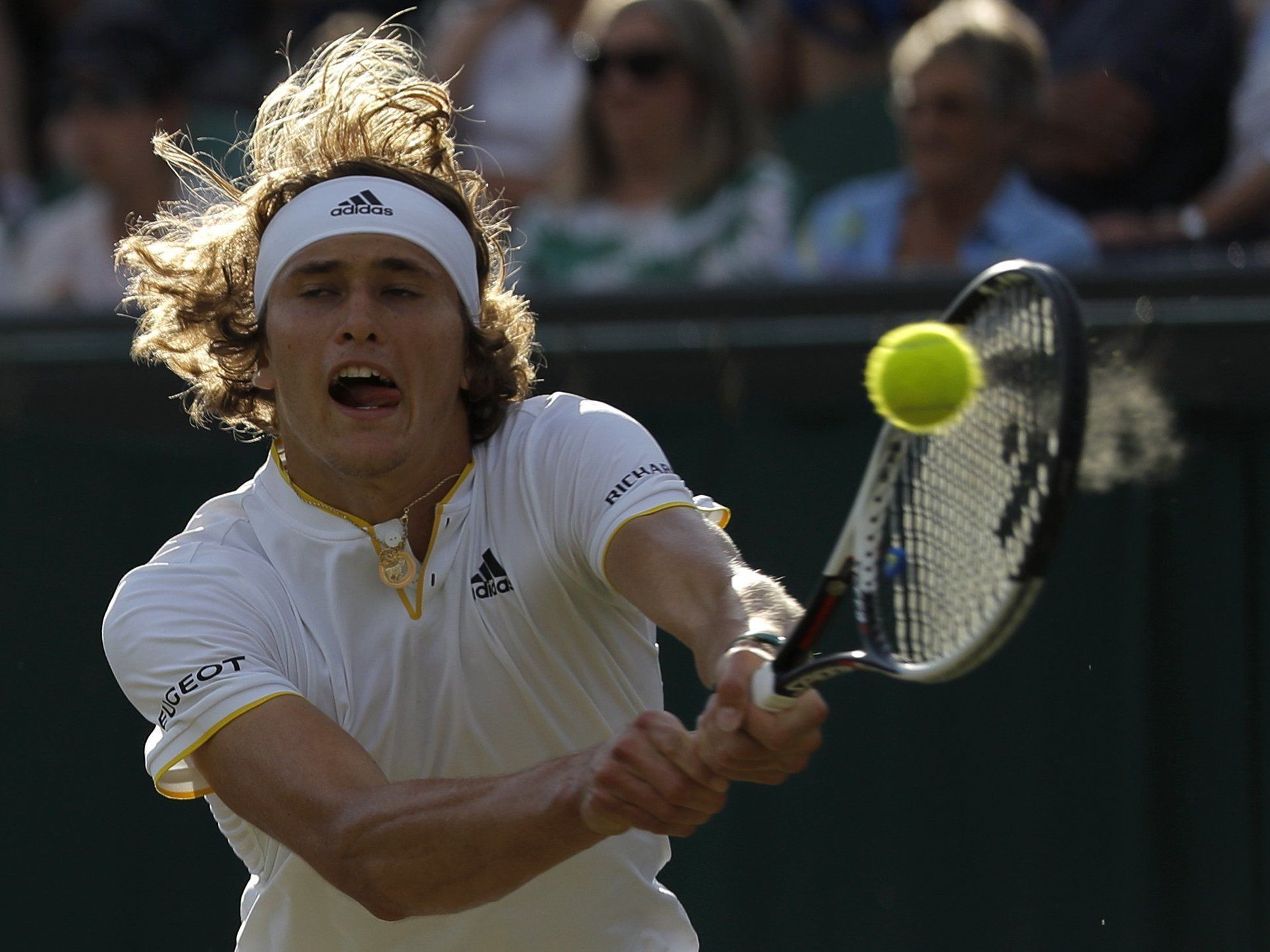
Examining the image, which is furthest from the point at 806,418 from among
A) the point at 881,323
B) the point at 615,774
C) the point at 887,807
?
the point at 615,774

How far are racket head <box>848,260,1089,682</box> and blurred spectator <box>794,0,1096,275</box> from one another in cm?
236

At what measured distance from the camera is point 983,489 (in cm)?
250

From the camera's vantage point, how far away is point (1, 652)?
15.8 feet

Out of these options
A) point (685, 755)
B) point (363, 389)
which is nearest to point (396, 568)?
point (363, 389)

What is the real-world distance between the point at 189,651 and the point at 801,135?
3.66 m

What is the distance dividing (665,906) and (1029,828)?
57.1 inches

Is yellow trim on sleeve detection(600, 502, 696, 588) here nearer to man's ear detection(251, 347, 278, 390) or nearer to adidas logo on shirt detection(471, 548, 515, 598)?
adidas logo on shirt detection(471, 548, 515, 598)

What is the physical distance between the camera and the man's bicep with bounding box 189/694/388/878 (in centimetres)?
261

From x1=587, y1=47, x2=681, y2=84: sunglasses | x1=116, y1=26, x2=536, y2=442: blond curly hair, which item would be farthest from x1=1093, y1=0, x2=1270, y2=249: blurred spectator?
x1=116, y1=26, x2=536, y2=442: blond curly hair

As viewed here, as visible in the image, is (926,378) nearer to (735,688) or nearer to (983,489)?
(983,489)

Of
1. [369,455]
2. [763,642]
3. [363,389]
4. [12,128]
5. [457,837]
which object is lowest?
[457,837]

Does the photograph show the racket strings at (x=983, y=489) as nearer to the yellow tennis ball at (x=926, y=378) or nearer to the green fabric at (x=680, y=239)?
the yellow tennis ball at (x=926, y=378)

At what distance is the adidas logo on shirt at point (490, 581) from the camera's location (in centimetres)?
300

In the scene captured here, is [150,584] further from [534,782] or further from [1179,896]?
[1179,896]
